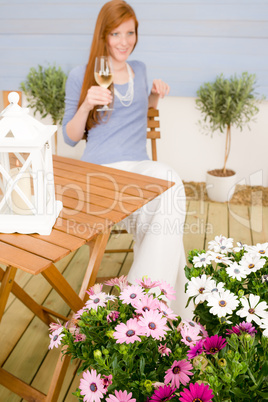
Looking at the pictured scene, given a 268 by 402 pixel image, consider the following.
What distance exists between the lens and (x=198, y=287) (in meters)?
0.98

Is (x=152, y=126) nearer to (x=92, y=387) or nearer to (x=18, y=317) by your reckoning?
(x=18, y=317)

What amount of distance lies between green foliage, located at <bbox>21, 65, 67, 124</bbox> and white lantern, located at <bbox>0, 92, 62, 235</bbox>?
8.38ft

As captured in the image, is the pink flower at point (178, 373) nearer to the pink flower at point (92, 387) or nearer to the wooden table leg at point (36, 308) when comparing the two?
the pink flower at point (92, 387)

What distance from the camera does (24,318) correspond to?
2201 mm

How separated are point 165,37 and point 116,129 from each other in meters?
1.84

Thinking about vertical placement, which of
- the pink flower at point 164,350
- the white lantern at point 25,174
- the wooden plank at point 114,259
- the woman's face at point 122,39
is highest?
the woman's face at point 122,39

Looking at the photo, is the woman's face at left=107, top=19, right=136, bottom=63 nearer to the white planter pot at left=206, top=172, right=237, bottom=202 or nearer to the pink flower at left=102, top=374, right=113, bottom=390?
the white planter pot at left=206, top=172, right=237, bottom=202

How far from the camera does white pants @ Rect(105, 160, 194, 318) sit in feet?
6.15

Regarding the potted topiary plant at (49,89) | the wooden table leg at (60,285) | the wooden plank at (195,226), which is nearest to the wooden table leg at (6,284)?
the wooden table leg at (60,285)

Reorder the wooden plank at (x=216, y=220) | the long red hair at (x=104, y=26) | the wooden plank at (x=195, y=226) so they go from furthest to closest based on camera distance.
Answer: the wooden plank at (x=216, y=220)
the wooden plank at (x=195, y=226)
the long red hair at (x=104, y=26)

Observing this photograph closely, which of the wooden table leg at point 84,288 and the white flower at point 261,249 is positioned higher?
the white flower at point 261,249

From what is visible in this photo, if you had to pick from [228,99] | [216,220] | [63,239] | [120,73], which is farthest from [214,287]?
[228,99]

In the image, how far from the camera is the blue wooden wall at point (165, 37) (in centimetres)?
367

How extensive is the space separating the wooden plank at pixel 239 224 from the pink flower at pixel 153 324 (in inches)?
89.0
